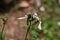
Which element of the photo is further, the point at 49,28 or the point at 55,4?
the point at 55,4

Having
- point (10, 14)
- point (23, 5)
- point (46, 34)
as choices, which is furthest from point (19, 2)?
point (46, 34)

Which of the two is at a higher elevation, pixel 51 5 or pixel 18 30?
pixel 51 5

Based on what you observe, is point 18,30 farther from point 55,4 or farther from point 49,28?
point 55,4

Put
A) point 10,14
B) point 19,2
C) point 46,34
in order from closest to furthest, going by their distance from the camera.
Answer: point 46,34
point 10,14
point 19,2

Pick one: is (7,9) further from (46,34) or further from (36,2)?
(46,34)

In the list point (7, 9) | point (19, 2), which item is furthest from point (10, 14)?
point (19, 2)

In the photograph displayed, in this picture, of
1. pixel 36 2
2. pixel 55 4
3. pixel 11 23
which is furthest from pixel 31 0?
pixel 11 23

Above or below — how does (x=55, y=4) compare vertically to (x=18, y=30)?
above

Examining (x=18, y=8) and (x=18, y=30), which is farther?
(x=18, y=8)

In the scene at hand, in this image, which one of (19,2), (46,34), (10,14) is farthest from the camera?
(19,2)
